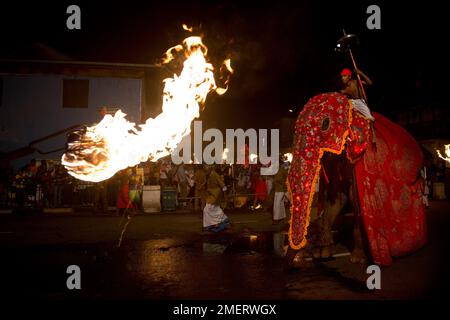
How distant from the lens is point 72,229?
1152 centimetres

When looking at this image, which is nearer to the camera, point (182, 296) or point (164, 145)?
point (182, 296)

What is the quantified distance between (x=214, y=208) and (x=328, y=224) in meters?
3.83

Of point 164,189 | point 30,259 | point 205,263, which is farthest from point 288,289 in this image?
point 164,189

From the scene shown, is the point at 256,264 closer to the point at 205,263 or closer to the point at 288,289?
the point at 205,263

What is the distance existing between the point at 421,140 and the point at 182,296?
1197 inches

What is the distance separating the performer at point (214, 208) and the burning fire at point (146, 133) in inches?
60.1

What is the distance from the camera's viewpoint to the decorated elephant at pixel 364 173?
5910mm

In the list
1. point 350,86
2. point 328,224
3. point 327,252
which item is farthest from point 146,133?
point 327,252

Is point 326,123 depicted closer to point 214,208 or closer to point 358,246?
point 358,246

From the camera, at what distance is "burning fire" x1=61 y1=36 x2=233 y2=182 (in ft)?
30.5

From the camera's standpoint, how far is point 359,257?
6918 mm

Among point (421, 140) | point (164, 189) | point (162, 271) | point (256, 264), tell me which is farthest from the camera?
point (421, 140)

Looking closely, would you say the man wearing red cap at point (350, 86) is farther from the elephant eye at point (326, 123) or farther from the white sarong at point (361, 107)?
the elephant eye at point (326, 123)

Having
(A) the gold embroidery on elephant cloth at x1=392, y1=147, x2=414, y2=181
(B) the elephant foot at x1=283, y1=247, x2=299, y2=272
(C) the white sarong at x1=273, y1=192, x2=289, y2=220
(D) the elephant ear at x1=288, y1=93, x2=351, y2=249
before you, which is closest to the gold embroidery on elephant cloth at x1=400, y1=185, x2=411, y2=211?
(A) the gold embroidery on elephant cloth at x1=392, y1=147, x2=414, y2=181
